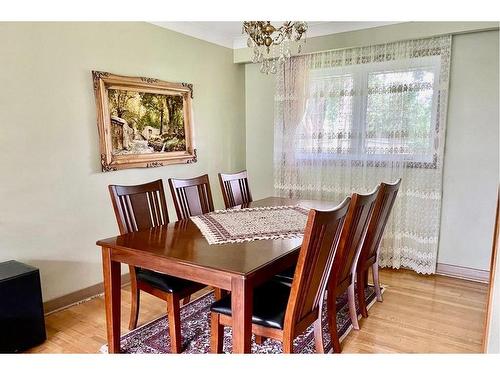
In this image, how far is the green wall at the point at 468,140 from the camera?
9.75 feet

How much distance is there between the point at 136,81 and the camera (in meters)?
3.10

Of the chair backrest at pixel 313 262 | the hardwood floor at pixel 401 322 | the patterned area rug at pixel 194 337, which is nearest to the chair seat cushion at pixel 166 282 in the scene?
the patterned area rug at pixel 194 337

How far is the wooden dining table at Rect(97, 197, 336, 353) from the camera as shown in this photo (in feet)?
5.02

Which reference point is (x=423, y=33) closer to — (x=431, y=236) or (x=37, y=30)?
(x=431, y=236)

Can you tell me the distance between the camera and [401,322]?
248 cm

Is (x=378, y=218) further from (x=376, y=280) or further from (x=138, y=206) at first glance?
(x=138, y=206)

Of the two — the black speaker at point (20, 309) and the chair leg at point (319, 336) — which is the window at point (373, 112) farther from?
the black speaker at point (20, 309)

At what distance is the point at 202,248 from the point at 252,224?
52 centimetres

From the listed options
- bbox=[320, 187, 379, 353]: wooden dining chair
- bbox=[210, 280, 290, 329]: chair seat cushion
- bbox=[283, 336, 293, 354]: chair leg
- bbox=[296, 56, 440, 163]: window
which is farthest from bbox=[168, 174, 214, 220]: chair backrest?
bbox=[296, 56, 440, 163]: window

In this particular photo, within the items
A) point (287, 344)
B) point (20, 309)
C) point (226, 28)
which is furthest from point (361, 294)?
point (226, 28)

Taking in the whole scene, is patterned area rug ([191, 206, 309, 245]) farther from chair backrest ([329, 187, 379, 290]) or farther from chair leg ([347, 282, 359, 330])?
chair leg ([347, 282, 359, 330])

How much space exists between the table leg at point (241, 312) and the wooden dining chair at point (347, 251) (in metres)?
0.61

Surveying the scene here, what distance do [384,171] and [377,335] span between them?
5.34 ft
